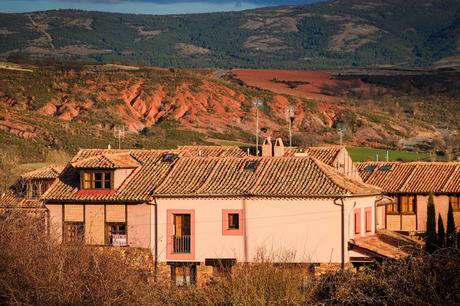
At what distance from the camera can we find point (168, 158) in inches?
2079

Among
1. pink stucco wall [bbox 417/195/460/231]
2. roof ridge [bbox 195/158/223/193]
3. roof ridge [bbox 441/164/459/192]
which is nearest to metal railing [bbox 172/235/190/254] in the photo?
roof ridge [bbox 195/158/223/193]

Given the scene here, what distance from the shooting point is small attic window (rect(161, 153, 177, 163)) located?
172ft

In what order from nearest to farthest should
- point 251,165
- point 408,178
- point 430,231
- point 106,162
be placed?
1. point 430,231
2. point 251,165
3. point 106,162
4. point 408,178

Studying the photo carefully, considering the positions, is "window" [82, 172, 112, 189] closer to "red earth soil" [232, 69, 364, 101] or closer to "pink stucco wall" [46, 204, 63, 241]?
"pink stucco wall" [46, 204, 63, 241]

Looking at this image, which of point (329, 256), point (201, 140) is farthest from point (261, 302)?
point (201, 140)

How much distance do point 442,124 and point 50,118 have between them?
39131mm

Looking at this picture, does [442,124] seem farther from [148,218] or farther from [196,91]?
[148,218]

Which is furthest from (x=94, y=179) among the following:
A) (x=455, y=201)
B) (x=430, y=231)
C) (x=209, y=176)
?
(x=455, y=201)

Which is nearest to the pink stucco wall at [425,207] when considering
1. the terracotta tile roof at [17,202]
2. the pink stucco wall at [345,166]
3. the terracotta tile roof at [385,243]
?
the pink stucco wall at [345,166]

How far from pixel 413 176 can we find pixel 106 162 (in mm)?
14908

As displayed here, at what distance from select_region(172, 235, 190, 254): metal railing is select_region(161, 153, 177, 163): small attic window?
4.91 metres

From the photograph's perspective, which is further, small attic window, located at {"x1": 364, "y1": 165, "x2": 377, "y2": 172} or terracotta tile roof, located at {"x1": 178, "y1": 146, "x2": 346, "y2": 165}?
small attic window, located at {"x1": 364, "y1": 165, "x2": 377, "y2": 172}

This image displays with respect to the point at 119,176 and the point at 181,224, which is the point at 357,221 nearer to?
the point at 181,224

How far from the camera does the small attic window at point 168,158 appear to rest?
52.6 metres
